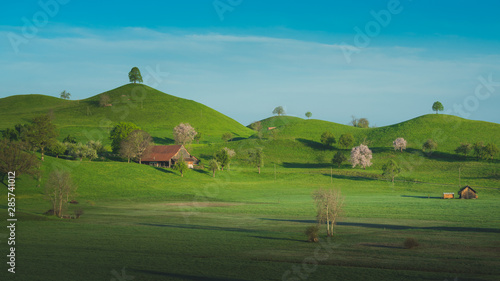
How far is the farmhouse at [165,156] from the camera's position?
122 m

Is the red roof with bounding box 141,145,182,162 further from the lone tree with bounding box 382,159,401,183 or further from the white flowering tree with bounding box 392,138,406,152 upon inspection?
the white flowering tree with bounding box 392,138,406,152

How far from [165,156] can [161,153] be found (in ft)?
8.54

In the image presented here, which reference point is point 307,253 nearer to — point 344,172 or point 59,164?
point 59,164

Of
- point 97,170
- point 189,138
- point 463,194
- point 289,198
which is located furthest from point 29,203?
point 189,138

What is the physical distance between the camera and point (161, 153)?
124 metres

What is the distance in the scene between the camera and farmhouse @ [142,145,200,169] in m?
122

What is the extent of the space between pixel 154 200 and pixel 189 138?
90777 millimetres

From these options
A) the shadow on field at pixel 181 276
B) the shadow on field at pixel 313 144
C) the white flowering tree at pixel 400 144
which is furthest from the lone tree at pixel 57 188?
the white flowering tree at pixel 400 144

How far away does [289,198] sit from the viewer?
270 feet

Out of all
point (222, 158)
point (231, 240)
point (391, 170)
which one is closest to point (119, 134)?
point (222, 158)

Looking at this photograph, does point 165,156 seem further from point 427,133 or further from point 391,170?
point 427,133

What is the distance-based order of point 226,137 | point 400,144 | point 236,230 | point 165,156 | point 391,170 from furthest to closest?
point 226,137 → point 400,144 → point 165,156 → point 391,170 → point 236,230

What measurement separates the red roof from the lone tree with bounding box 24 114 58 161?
103ft

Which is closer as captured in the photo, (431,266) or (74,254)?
(431,266)
